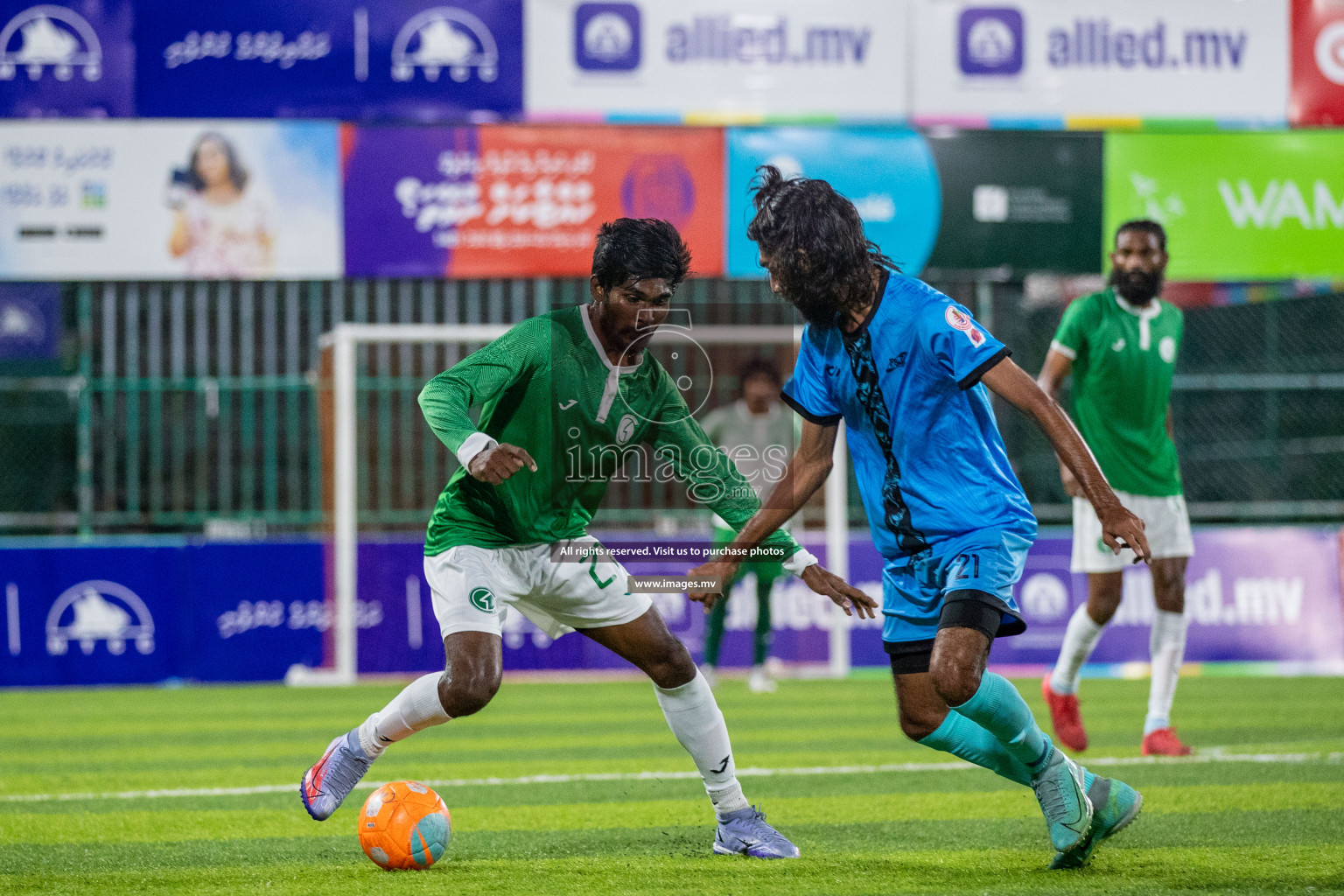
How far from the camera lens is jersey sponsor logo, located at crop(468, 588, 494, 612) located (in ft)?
15.7

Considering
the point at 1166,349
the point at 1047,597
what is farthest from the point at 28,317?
the point at 1166,349

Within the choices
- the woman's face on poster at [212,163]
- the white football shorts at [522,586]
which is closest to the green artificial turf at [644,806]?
the white football shorts at [522,586]

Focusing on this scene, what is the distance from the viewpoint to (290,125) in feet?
41.2

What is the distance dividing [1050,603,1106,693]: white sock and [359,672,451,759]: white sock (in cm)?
350

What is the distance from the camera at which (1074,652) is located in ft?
24.3

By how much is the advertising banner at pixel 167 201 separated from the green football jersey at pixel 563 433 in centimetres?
805

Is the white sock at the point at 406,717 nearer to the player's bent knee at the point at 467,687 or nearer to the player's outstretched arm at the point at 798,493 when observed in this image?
the player's bent knee at the point at 467,687

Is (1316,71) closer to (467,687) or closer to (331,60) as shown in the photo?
(331,60)

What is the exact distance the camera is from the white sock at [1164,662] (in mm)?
7289

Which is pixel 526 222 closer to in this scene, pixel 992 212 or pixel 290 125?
pixel 290 125

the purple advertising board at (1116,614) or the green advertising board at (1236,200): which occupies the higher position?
the green advertising board at (1236,200)

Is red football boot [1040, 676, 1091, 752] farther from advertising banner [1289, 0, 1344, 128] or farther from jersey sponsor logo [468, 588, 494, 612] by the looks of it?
advertising banner [1289, 0, 1344, 128]

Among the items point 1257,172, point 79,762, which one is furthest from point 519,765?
point 1257,172

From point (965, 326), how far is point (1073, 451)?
1.43 ft
